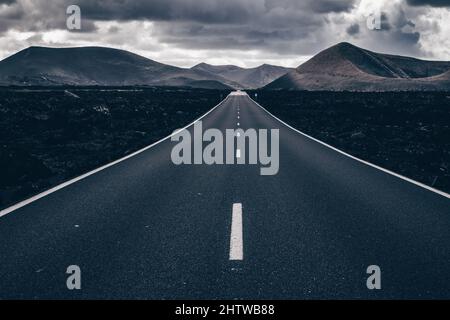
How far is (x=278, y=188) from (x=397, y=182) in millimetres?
2727

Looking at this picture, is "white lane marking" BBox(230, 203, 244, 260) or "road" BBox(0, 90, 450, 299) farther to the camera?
"white lane marking" BBox(230, 203, 244, 260)

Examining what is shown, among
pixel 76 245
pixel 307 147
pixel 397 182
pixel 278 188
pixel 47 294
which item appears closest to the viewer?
pixel 47 294

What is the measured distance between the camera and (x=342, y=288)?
4863 mm

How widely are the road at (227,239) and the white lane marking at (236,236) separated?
0.11 feet

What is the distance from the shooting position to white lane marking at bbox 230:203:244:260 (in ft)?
19.2

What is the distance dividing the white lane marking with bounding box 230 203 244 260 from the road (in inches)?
1.4

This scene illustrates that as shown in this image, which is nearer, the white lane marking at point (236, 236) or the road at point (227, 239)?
the road at point (227, 239)

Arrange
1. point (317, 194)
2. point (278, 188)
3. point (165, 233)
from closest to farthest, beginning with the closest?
point (165, 233)
point (317, 194)
point (278, 188)

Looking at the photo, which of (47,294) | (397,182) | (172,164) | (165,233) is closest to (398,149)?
(397,182)

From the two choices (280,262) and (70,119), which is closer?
(280,262)

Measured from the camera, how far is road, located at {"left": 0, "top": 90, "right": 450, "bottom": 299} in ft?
16.1

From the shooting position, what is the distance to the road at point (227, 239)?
16.1ft

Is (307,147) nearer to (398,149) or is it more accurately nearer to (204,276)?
(398,149)

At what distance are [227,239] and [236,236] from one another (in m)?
0.18
